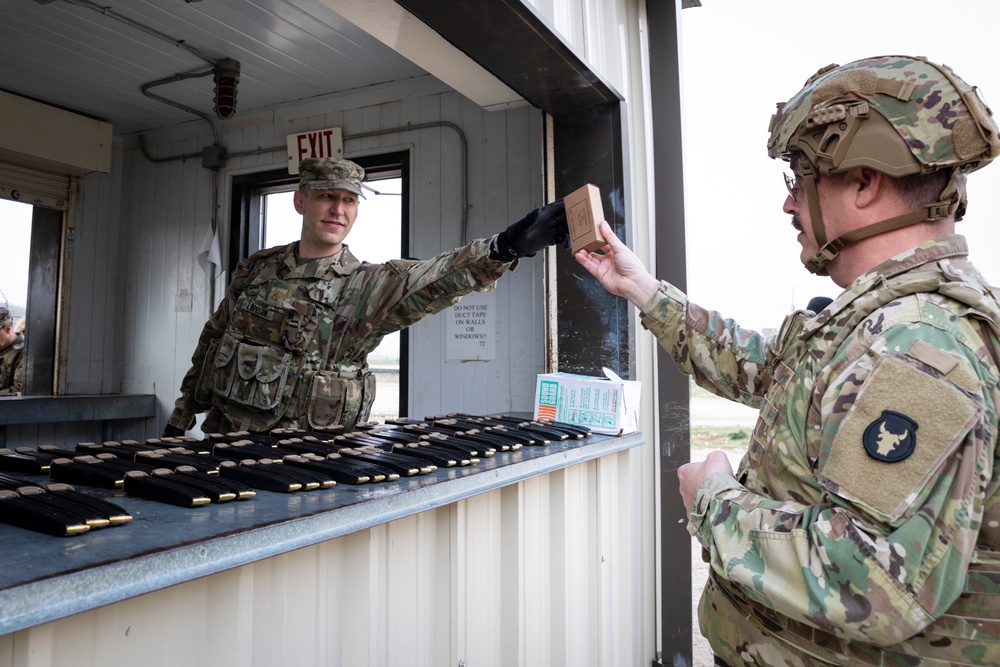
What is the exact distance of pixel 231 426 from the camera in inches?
134

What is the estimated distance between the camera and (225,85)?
4.12 metres

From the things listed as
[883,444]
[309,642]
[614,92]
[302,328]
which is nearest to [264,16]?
[302,328]

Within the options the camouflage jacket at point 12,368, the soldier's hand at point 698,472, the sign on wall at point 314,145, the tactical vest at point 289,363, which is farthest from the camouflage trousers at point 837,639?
the camouflage jacket at point 12,368

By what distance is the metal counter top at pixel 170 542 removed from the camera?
32.1 inches

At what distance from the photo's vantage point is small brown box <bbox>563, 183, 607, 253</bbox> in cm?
215

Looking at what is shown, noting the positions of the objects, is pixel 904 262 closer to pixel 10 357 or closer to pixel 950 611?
pixel 950 611

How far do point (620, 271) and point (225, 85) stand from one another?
123 inches

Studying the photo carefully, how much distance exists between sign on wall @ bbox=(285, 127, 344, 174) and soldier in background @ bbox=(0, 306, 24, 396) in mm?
2429

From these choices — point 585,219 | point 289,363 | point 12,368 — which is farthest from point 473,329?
point 12,368

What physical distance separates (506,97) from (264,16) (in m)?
1.37

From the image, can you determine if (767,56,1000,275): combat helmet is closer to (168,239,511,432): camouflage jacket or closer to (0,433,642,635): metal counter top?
(0,433,642,635): metal counter top

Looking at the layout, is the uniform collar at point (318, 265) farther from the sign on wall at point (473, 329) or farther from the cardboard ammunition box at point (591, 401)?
the cardboard ammunition box at point (591, 401)

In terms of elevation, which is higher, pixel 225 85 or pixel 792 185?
pixel 225 85

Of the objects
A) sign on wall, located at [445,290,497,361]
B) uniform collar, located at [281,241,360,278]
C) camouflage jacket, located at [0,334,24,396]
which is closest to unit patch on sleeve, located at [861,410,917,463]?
uniform collar, located at [281,241,360,278]
